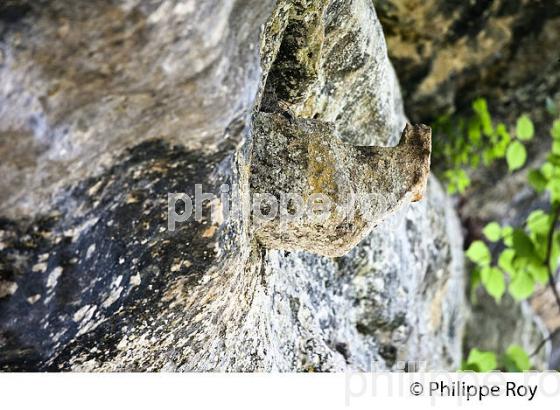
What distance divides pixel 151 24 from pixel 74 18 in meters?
0.04

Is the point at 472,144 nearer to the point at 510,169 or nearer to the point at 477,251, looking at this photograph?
the point at 510,169

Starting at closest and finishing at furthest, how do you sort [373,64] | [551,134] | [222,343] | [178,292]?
[178,292], [222,343], [373,64], [551,134]

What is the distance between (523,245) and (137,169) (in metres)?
0.99

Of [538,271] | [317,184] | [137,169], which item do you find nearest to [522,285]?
[538,271]

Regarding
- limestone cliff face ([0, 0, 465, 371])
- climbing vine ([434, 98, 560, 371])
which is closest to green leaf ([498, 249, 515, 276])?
climbing vine ([434, 98, 560, 371])

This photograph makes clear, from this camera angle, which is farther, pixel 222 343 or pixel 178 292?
pixel 222 343

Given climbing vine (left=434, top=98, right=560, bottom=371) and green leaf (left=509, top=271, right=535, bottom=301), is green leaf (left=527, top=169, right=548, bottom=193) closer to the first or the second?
climbing vine (left=434, top=98, right=560, bottom=371)

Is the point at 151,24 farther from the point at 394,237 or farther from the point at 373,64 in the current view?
the point at 394,237

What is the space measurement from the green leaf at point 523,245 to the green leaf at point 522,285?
4 cm

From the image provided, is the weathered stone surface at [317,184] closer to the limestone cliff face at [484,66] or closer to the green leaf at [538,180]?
the limestone cliff face at [484,66]

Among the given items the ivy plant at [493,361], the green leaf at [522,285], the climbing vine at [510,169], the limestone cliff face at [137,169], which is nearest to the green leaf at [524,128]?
the climbing vine at [510,169]

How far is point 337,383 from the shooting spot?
0.55m

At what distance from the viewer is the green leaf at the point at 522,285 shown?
3.98ft

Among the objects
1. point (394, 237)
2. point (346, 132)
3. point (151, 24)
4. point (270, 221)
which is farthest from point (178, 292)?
point (394, 237)
